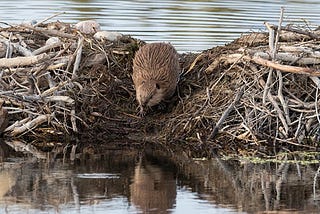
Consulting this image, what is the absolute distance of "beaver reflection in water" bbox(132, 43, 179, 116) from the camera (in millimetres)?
11602

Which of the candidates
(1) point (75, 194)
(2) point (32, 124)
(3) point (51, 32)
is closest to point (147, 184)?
(1) point (75, 194)

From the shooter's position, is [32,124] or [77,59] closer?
[32,124]

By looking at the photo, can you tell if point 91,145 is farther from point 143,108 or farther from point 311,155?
point 311,155

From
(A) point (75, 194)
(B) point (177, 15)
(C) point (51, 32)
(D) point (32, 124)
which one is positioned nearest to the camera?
(A) point (75, 194)

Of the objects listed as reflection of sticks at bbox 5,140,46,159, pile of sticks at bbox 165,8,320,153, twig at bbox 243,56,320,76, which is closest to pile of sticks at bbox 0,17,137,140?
reflection of sticks at bbox 5,140,46,159

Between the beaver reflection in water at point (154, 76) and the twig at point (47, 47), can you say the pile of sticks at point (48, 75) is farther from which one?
the beaver reflection in water at point (154, 76)

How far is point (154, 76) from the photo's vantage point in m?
11.7

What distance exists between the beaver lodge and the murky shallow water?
54cm

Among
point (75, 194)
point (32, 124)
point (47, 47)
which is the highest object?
point (47, 47)

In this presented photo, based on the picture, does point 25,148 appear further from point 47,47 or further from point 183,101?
point 183,101

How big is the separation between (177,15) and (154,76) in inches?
423

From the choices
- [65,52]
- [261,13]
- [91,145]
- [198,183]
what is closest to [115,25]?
[261,13]

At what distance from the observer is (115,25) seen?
62.5 ft

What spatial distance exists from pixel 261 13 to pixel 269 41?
10.8 meters
